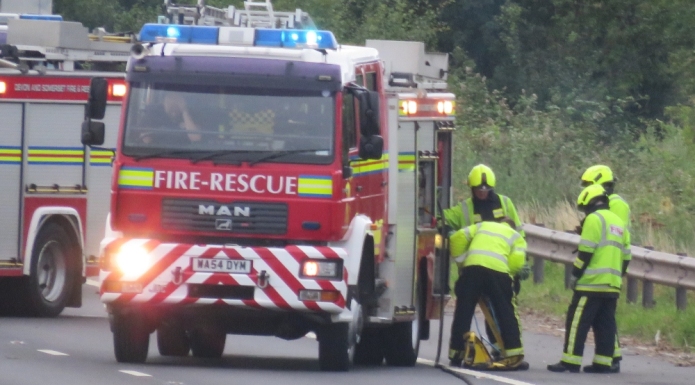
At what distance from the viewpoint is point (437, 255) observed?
1252cm

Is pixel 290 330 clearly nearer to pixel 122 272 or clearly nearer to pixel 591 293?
pixel 122 272

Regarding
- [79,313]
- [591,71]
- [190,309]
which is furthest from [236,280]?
[591,71]

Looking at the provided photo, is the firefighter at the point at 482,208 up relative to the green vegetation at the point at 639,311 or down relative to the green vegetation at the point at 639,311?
up

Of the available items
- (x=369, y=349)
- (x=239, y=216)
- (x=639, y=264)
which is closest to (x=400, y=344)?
(x=369, y=349)

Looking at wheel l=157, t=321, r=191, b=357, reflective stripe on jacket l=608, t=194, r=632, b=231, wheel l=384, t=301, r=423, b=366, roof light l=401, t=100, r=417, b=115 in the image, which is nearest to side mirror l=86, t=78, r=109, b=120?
wheel l=157, t=321, r=191, b=357

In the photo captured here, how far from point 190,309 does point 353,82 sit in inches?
81.3

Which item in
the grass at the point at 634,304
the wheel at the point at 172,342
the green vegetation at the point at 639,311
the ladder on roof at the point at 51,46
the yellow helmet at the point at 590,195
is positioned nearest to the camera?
the wheel at the point at 172,342

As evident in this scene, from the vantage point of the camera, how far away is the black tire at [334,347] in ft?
34.5

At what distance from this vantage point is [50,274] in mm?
14500

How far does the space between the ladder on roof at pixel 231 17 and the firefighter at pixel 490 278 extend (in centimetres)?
222

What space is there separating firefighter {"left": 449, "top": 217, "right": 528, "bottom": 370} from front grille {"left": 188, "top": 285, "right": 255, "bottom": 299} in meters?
2.31

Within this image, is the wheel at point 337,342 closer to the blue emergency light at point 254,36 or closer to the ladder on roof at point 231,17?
the blue emergency light at point 254,36

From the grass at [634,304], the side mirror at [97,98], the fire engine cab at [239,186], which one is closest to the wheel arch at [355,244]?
the fire engine cab at [239,186]

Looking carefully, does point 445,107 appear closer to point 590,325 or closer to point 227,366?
point 590,325
